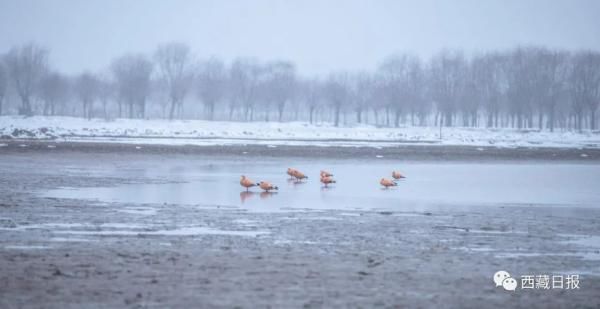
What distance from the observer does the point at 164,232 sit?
1374 cm

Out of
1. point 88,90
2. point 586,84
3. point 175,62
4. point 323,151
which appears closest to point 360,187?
point 323,151

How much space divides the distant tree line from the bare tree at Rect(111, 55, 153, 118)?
151 millimetres

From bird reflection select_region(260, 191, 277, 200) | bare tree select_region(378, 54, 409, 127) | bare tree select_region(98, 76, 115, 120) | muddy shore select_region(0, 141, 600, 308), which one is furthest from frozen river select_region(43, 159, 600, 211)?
bare tree select_region(98, 76, 115, 120)

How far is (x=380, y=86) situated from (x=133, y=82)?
3310 cm

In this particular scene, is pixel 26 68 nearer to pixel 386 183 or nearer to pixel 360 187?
pixel 360 187

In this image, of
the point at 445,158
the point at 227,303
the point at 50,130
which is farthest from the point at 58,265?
the point at 50,130

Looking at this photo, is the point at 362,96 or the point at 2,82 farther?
the point at 362,96

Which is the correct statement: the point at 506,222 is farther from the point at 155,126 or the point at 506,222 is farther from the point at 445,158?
the point at 155,126

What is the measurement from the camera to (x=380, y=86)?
11012 cm

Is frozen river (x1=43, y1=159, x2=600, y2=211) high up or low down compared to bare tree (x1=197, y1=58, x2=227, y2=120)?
down

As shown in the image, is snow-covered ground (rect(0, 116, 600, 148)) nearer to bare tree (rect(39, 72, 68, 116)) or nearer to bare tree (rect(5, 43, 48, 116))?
bare tree (rect(5, 43, 48, 116))

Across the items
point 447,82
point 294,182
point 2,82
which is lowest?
point 294,182

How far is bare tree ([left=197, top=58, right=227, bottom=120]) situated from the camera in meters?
104

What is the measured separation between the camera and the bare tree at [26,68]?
93.9m
